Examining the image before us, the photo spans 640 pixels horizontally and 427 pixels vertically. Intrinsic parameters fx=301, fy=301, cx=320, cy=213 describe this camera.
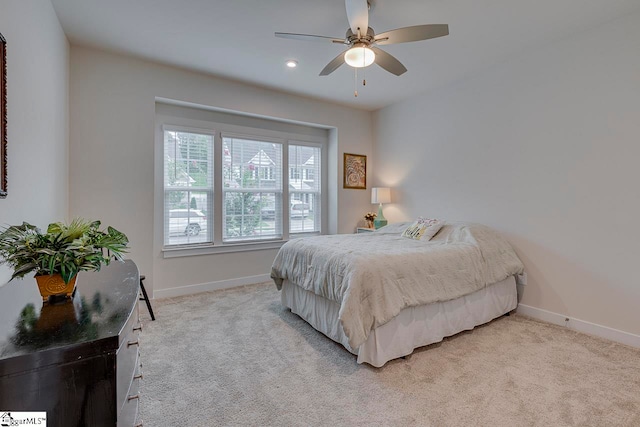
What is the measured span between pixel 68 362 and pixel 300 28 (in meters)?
2.88

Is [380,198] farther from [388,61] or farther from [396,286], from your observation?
[396,286]

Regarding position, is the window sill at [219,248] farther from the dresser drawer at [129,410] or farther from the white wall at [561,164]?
the dresser drawer at [129,410]

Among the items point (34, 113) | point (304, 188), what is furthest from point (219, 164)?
point (34, 113)

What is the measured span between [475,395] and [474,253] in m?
1.32

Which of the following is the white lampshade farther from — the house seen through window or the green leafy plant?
the green leafy plant

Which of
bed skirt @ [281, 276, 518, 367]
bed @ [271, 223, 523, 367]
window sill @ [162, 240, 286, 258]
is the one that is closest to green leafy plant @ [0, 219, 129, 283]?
bed @ [271, 223, 523, 367]

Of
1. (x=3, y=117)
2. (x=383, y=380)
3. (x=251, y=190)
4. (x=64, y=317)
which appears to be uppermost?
(x=3, y=117)

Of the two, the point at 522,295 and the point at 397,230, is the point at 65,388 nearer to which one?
the point at 397,230

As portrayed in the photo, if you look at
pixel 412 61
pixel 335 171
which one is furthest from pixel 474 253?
pixel 335 171

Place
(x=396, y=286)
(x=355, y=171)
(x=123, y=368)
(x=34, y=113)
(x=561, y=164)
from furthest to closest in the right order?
(x=355, y=171), (x=561, y=164), (x=396, y=286), (x=34, y=113), (x=123, y=368)

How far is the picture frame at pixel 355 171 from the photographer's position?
5012 millimetres

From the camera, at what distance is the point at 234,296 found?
3795 millimetres

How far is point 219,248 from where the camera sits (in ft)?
13.5

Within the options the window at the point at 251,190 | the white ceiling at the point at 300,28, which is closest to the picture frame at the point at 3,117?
the white ceiling at the point at 300,28
